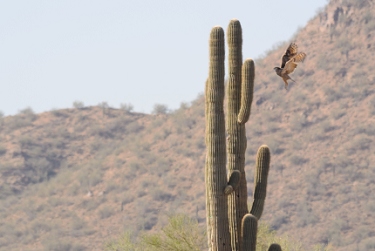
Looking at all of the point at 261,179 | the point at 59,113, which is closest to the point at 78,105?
the point at 59,113

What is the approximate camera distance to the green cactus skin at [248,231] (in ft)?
56.6

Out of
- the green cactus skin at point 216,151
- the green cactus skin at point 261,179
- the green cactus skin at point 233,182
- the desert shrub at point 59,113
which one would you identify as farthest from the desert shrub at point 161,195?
the green cactus skin at point 233,182

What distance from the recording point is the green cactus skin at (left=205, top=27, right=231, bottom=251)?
1747 centimetres

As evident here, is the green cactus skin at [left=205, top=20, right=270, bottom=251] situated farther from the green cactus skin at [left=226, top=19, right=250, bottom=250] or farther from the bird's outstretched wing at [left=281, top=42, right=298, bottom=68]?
the bird's outstretched wing at [left=281, top=42, right=298, bottom=68]

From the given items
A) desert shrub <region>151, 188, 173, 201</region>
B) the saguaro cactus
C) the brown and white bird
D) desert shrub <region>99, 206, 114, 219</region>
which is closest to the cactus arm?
the saguaro cactus

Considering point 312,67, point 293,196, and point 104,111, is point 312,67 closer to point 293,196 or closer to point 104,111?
point 293,196

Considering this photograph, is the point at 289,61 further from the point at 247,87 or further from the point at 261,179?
the point at 261,179

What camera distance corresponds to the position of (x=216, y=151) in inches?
689

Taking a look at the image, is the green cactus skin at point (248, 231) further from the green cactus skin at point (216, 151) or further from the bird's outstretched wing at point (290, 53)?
the bird's outstretched wing at point (290, 53)

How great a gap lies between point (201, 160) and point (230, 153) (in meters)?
59.0

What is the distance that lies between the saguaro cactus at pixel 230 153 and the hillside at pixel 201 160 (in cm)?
4441

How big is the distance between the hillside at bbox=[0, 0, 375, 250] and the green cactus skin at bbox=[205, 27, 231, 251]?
4452cm

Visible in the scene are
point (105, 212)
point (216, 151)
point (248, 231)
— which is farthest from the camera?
point (105, 212)

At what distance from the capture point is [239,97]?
58.6ft
